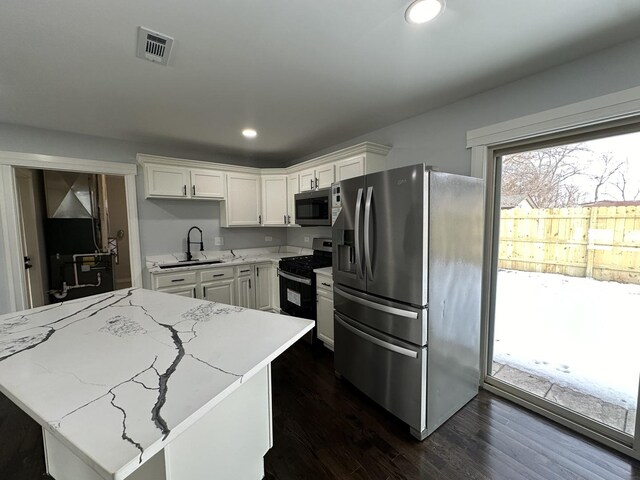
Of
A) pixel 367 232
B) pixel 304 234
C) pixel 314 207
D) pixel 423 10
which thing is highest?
pixel 423 10

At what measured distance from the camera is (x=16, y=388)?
2.84 ft

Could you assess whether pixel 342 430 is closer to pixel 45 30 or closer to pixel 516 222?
pixel 516 222

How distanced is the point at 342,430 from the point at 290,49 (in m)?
2.52

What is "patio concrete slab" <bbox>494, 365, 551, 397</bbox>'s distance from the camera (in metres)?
2.17

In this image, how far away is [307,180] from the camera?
3.63 meters

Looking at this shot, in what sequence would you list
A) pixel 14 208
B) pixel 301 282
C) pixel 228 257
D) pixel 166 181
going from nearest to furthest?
pixel 14 208, pixel 301 282, pixel 166 181, pixel 228 257

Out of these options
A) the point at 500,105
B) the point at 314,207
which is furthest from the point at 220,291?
the point at 500,105

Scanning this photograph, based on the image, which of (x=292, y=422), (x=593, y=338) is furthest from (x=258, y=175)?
(x=593, y=338)

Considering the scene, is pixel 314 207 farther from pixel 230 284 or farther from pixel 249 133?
pixel 230 284

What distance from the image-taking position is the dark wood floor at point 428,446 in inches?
62.2

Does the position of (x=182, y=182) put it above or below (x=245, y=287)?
above

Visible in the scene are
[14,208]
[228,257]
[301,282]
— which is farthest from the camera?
[228,257]

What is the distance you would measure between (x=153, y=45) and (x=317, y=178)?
2118 millimetres

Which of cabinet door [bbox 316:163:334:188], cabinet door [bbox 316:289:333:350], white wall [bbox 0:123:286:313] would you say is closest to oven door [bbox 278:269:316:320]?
cabinet door [bbox 316:289:333:350]
